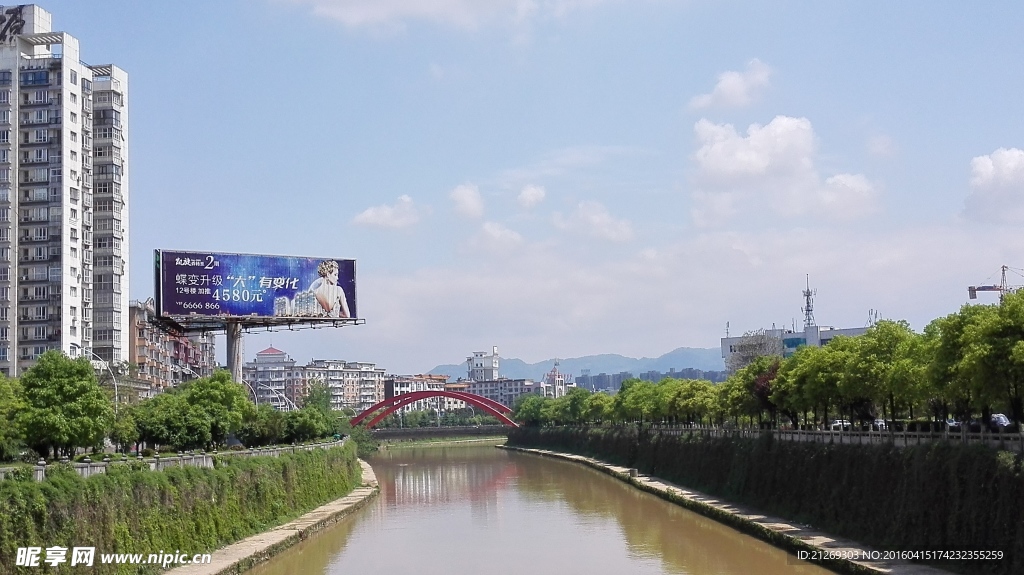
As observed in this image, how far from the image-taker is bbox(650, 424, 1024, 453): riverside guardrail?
69.6 ft

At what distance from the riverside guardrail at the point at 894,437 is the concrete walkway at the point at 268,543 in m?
16.2

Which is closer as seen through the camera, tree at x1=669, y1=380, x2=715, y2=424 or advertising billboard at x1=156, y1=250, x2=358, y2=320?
advertising billboard at x1=156, y1=250, x2=358, y2=320

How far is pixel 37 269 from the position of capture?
51562mm

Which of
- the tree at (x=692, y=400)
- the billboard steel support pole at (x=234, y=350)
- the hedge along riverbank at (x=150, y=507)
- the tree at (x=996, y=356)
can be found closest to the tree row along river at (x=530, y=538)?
the hedge along riverbank at (x=150, y=507)

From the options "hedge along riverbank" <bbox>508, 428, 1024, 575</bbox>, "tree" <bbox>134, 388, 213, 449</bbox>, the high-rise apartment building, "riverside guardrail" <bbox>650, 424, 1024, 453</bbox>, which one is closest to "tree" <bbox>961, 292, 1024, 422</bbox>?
"riverside guardrail" <bbox>650, 424, 1024, 453</bbox>

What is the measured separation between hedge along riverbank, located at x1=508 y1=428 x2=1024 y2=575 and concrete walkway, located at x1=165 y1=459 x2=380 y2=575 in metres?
15.0

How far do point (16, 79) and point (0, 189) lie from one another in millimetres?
5477

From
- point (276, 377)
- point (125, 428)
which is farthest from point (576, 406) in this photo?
point (276, 377)

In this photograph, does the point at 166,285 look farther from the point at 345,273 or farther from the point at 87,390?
the point at 87,390

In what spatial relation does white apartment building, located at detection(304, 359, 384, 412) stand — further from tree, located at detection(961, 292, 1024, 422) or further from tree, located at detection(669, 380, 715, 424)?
tree, located at detection(961, 292, 1024, 422)

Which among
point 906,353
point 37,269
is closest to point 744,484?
point 906,353

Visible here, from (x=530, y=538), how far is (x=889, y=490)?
13.8 m

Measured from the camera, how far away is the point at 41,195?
5188 cm

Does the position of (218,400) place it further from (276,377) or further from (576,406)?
(276,377)
